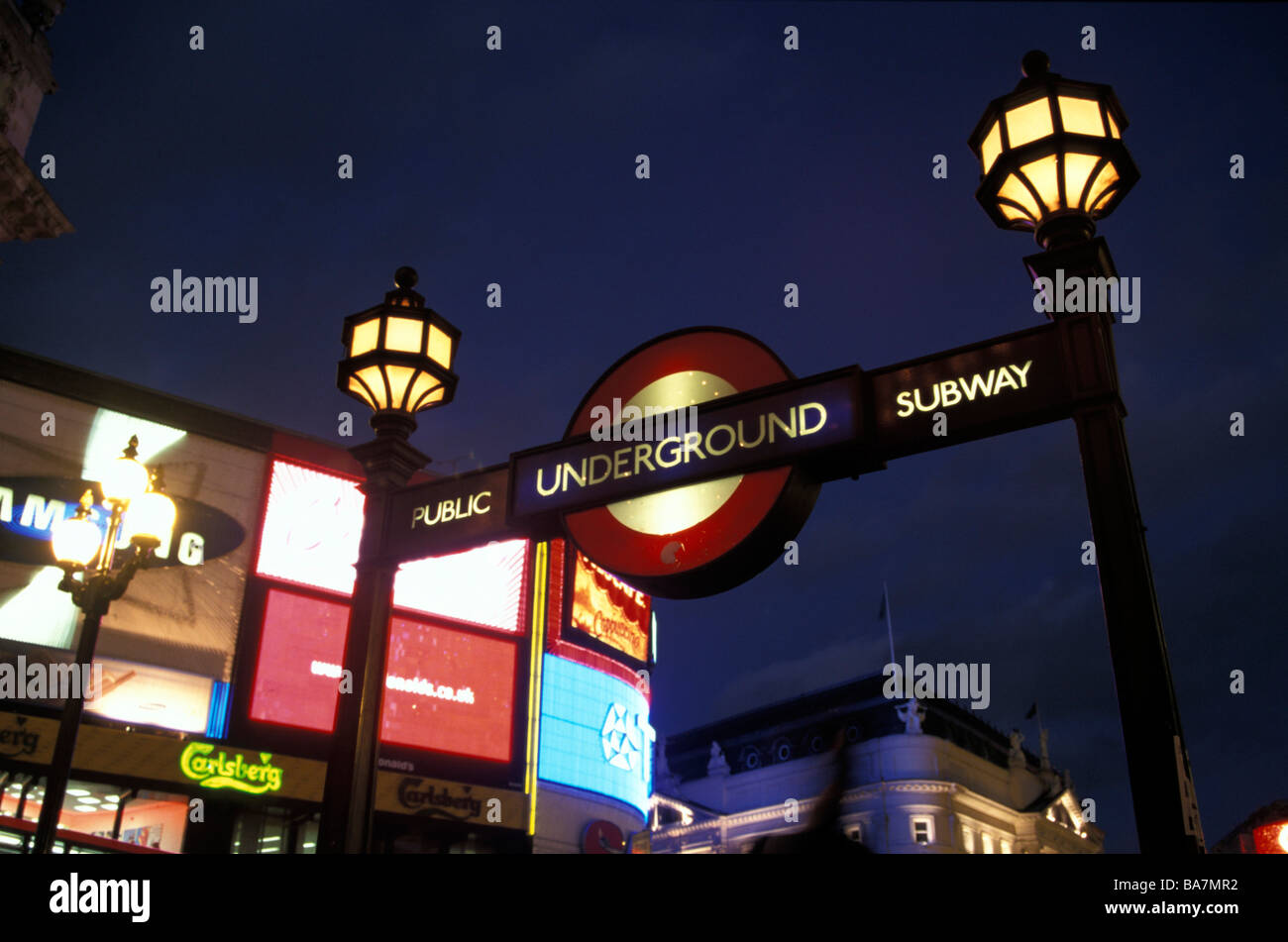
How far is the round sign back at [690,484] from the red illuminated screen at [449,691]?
2133 cm

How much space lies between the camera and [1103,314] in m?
4.51

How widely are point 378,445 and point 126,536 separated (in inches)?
636

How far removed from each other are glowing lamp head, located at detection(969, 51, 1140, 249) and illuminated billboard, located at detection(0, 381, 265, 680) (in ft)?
66.5

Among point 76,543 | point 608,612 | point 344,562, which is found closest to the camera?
point 76,543

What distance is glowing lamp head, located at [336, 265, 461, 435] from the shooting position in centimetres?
639

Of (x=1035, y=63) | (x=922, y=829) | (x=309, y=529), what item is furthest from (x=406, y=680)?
(x=922, y=829)

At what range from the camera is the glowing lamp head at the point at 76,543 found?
9.91 m

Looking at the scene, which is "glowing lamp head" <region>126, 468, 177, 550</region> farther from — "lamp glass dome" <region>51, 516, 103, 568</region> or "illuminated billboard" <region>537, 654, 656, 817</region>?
"illuminated billboard" <region>537, 654, 656, 817</region>

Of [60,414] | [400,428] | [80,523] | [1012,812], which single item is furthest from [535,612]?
[1012,812]

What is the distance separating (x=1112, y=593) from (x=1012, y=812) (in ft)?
190

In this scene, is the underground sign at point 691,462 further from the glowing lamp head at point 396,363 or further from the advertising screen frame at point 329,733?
the advertising screen frame at point 329,733

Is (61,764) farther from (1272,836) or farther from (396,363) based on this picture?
(1272,836)

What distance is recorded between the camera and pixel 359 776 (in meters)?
5.82

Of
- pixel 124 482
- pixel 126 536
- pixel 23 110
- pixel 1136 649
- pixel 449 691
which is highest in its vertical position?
pixel 23 110
